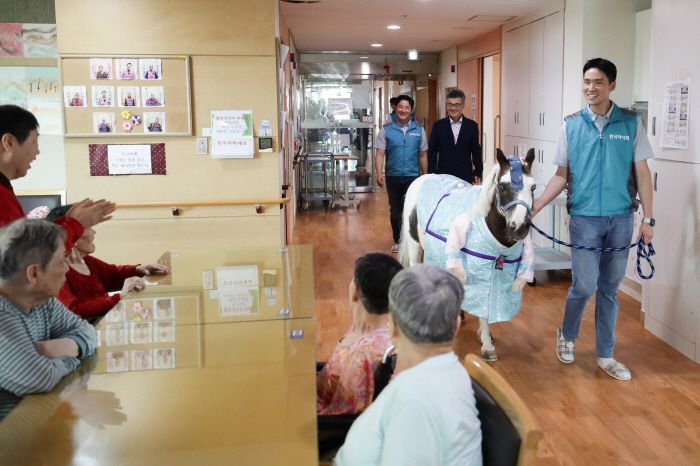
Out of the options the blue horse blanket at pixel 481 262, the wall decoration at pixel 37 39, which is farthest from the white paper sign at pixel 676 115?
the wall decoration at pixel 37 39

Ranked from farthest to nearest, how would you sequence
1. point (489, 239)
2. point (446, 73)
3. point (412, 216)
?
point (446, 73) → point (412, 216) → point (489, 239)

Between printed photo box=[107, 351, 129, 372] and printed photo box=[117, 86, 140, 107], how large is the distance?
2914mm

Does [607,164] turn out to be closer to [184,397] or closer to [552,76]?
[184,397]

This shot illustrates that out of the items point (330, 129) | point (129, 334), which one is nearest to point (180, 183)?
point (129, 334)

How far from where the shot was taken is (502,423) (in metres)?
1.40

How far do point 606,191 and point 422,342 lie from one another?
2.44 meters

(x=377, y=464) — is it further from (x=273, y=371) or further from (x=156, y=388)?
(x=156, y=388)

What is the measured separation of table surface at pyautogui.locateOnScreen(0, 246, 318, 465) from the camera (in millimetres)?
1328

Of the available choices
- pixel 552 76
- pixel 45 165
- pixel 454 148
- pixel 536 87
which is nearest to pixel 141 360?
pixel 45 165

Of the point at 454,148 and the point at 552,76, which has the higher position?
the point at 552,76

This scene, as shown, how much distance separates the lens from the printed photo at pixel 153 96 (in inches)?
176

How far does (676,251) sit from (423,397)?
320cm

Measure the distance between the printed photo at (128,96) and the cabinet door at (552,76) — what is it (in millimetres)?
4144

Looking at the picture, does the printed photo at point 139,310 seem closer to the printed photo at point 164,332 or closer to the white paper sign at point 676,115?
the printed photo at point 164,332
